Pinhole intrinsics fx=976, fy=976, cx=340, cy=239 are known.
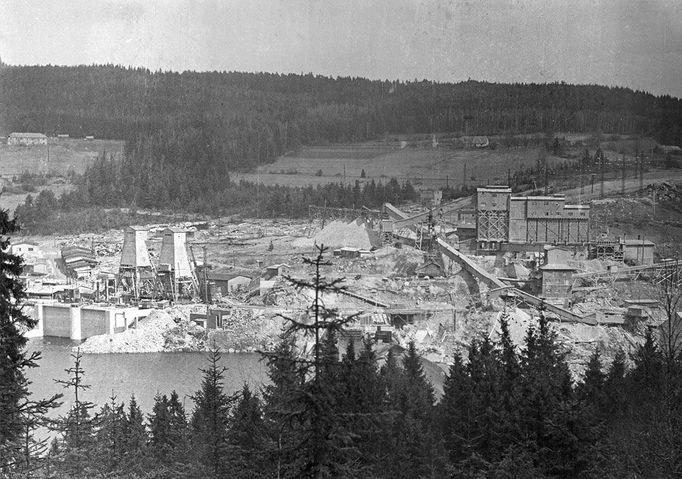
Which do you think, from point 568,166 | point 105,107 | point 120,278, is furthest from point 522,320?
point 105,107

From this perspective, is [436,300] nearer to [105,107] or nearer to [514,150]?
[514,150]

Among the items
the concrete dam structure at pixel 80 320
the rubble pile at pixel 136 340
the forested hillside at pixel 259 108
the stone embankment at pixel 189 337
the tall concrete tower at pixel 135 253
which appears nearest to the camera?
the stone embankment at pixel 189 337

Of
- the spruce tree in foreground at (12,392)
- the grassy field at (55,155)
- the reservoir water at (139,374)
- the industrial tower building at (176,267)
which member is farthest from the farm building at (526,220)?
the grassy field at (55,155)

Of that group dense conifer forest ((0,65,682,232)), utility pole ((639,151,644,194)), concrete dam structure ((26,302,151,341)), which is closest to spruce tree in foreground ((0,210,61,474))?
concrete dam structure ((26,302,151,341))

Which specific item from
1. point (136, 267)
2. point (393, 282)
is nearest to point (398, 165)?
point (136, 267)

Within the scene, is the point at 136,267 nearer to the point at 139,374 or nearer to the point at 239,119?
the point at 139,374

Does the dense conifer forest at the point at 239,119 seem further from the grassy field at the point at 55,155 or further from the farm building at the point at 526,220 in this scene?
the farm building at the point at 526,220
